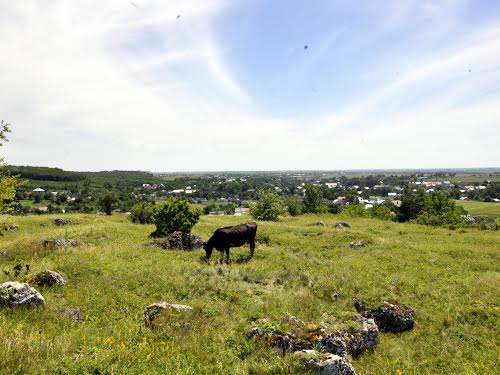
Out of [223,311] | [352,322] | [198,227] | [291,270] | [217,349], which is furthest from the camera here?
[198,227]

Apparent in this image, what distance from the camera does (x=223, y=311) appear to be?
12.8 m

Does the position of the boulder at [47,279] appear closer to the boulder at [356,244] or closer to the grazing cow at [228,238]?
the grazing cow at [228,238]

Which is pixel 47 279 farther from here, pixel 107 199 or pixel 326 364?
pixel 107 199

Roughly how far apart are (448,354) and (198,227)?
2987 centimetres

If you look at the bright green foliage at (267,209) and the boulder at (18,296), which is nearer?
the boulder at (18,296)

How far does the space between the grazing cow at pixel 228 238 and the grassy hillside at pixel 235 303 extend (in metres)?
1.21

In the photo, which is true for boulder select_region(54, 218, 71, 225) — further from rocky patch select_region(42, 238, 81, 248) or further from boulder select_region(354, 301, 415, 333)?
boulder select_region(354, 301, 415, 333)

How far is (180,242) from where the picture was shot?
2627 cm

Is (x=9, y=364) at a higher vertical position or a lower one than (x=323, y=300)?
higher

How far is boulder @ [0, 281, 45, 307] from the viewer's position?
10516mm

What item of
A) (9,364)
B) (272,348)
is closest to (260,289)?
(272,348)

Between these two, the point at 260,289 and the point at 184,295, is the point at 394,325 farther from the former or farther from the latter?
the point at 184,295

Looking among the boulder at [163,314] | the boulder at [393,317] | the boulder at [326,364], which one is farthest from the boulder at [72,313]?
the boulder at [393,317]

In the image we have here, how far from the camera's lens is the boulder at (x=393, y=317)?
1388 centimetres
